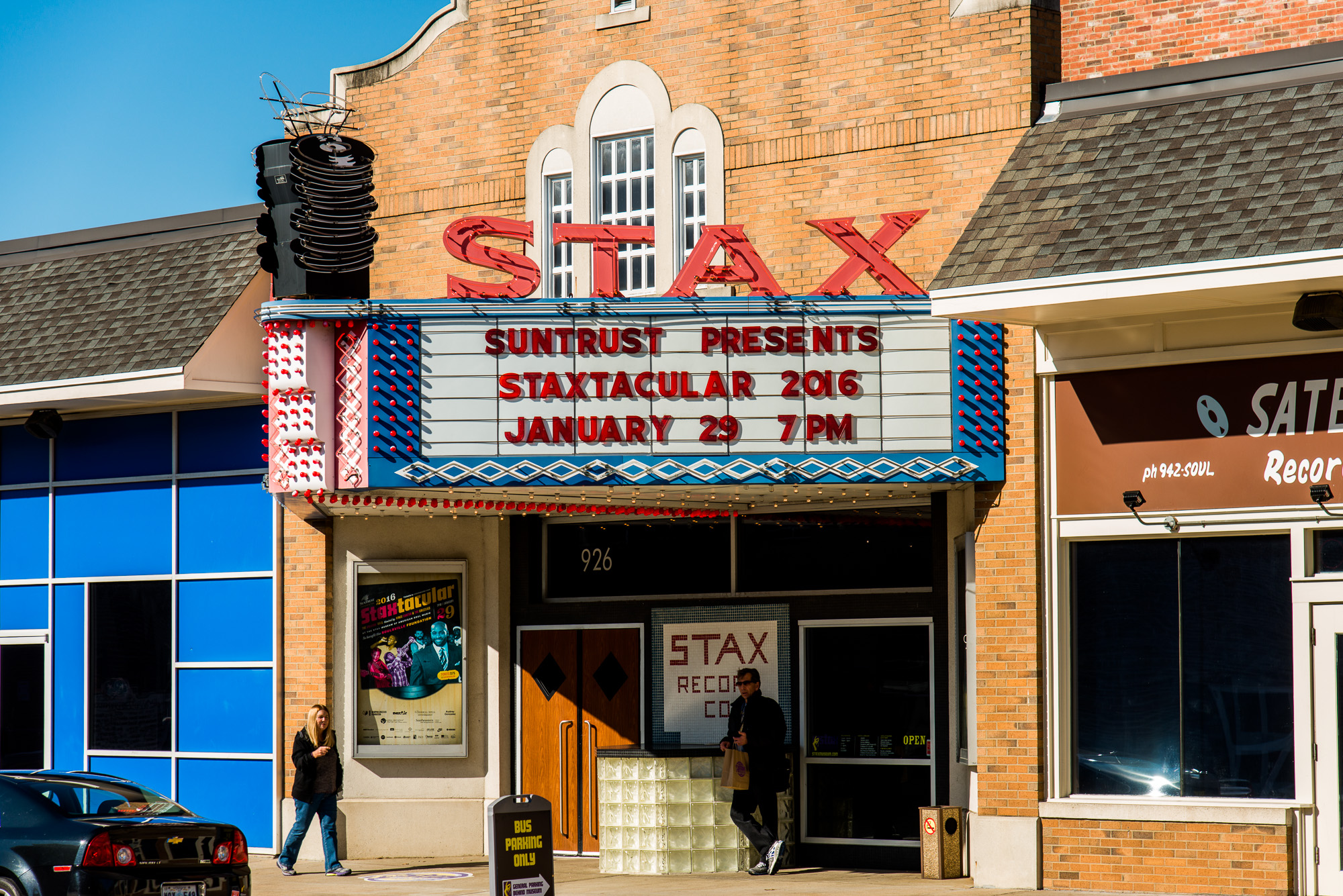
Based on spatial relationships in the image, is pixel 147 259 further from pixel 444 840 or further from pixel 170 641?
pixel 444 840

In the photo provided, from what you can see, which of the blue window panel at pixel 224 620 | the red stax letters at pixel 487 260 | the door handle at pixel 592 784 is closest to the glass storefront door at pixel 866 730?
the door handle at pixel 592 784

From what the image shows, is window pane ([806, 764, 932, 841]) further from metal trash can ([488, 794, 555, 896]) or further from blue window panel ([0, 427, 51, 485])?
blue window panel ([0, 427, 51, 485])

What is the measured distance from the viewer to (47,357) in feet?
57.8

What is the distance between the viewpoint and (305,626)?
16688 mm

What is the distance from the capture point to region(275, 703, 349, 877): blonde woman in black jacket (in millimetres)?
15461

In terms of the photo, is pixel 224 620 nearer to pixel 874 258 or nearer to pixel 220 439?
pixel 220 439

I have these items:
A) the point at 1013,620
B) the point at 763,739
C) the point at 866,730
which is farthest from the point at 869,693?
the point at 1013,620

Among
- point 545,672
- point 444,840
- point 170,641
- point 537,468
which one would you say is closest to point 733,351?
point 537,468

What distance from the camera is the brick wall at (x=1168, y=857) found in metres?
12.5

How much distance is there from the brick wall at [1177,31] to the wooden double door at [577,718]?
23.2 ft

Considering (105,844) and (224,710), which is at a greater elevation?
(224,710)

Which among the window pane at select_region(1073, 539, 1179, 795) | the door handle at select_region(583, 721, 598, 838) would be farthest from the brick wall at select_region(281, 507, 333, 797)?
A: the window pane at select_region(1073, 539, 1179, 795)

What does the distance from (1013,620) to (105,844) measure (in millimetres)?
7333

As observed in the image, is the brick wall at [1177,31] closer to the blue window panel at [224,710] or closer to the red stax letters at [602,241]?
the red stax letters at [602,241]
